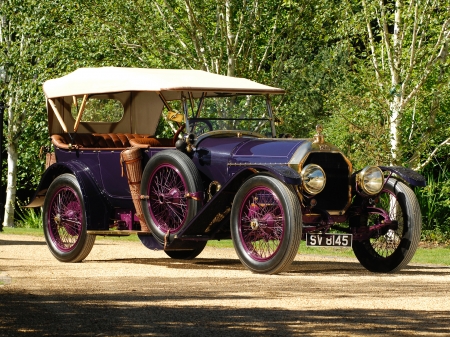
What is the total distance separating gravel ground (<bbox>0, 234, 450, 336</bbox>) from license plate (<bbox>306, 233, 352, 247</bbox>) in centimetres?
35

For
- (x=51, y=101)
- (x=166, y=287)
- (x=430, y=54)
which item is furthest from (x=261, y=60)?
(x=166, y=287)

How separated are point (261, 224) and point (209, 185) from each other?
0.98m

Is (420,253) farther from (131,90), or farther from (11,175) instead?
(11,175)

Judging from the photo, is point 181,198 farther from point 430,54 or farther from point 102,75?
point 430,54

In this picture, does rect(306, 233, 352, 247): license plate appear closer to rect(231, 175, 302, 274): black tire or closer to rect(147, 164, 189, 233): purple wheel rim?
rect(231, 175, 302, 274): black tire

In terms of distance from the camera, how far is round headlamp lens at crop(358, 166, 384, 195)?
11750 millimetres

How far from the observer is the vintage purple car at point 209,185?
1134cm

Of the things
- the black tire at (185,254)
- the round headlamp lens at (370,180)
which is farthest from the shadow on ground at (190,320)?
the black tire at (185,254)

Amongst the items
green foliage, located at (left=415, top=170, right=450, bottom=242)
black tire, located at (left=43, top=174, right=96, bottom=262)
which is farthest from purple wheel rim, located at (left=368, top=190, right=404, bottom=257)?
green foliage, located at (left=415, top=170, right=450, bottom=242)

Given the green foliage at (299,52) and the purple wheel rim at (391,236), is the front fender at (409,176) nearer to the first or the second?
the purple wheel rim at (391,236)

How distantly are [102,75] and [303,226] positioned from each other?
3561 mm

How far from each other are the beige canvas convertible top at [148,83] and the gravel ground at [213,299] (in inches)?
80.9

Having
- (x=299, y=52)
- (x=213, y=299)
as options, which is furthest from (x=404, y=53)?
(x=213, y=299)

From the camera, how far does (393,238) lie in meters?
12.1
